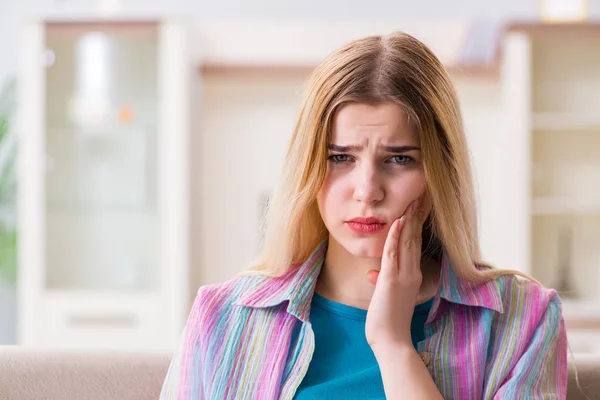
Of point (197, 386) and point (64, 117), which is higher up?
point (64, 117)

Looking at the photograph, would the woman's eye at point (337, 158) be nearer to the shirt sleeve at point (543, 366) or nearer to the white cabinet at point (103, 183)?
the shirt sleeve at point (543, 366)

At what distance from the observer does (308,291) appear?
144 centimetres

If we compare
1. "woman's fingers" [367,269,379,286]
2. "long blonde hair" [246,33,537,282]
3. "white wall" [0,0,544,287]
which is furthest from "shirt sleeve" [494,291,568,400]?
"white wall" [0,0,544,287]

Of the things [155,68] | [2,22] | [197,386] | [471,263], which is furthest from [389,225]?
[2,22]

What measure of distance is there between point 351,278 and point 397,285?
0.44ft

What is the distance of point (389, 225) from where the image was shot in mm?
1366

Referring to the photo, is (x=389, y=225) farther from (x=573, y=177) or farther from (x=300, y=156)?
(x=573, y=177)

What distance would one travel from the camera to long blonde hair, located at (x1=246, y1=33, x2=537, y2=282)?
52.8 inches

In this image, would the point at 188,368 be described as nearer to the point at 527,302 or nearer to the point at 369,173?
the point at 369,173

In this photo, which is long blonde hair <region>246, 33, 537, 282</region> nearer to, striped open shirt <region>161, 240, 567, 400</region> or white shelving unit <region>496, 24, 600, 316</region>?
striped open shirt <region>161, 240, 567, 400</region>

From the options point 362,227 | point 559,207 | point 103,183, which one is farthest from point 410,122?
point 103,183

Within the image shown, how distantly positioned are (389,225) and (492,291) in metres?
0.20

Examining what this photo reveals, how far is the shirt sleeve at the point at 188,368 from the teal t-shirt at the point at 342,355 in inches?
6.4

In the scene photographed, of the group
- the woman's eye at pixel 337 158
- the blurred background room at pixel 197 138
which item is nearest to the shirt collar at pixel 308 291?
the woman's eye at pixel 337 158
